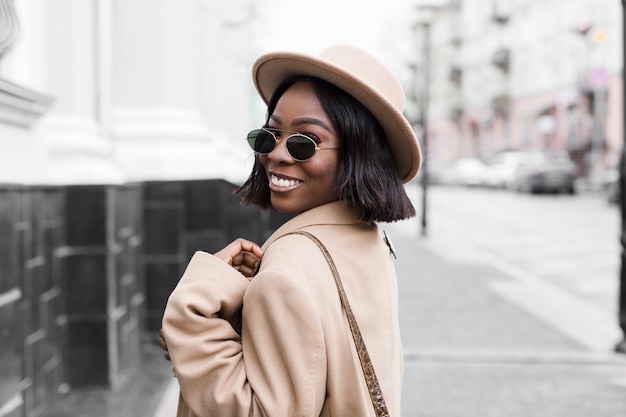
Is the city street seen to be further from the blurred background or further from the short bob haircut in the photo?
the short bob haircut

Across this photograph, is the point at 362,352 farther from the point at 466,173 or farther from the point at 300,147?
the point at 466,173

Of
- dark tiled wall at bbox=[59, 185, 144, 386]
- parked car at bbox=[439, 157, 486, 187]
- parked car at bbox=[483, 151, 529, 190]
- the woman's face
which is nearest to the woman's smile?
the woman's face

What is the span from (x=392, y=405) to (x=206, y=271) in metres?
0.46

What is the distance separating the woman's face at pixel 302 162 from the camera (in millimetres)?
1527

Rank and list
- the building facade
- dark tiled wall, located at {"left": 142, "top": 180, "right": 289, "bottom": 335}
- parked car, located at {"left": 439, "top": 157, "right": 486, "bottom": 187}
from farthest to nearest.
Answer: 1. parked car, located at {"left": 439, "top": 157, "right": 486, "bottom": 187}
2. the building facade
3. dark tiled wall, located at {"left": 142, "top": 180, "right": 289, "bottom": 335}

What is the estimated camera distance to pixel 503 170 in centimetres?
3306

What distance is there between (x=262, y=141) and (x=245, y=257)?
9.8 inches

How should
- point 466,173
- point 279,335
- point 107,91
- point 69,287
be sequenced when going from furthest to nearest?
point 466,173, point 107,91, point 69,287, point 279,335

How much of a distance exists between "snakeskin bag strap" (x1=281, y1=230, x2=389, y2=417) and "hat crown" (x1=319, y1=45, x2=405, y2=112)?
36 cm

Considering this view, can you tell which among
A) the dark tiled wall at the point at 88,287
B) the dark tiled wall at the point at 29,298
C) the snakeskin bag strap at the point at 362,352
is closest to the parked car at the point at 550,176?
the dark tiled wall at the point at 88,287

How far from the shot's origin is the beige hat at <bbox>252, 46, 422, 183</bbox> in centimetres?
150

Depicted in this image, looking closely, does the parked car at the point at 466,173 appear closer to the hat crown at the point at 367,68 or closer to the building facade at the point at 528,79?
the building facade at the point at 528,79

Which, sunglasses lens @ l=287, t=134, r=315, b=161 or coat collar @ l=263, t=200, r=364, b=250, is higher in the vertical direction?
sunglasses lens @ l=287, t=134, r=315, b=161

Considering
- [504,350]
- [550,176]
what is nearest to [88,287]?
[504,350]
